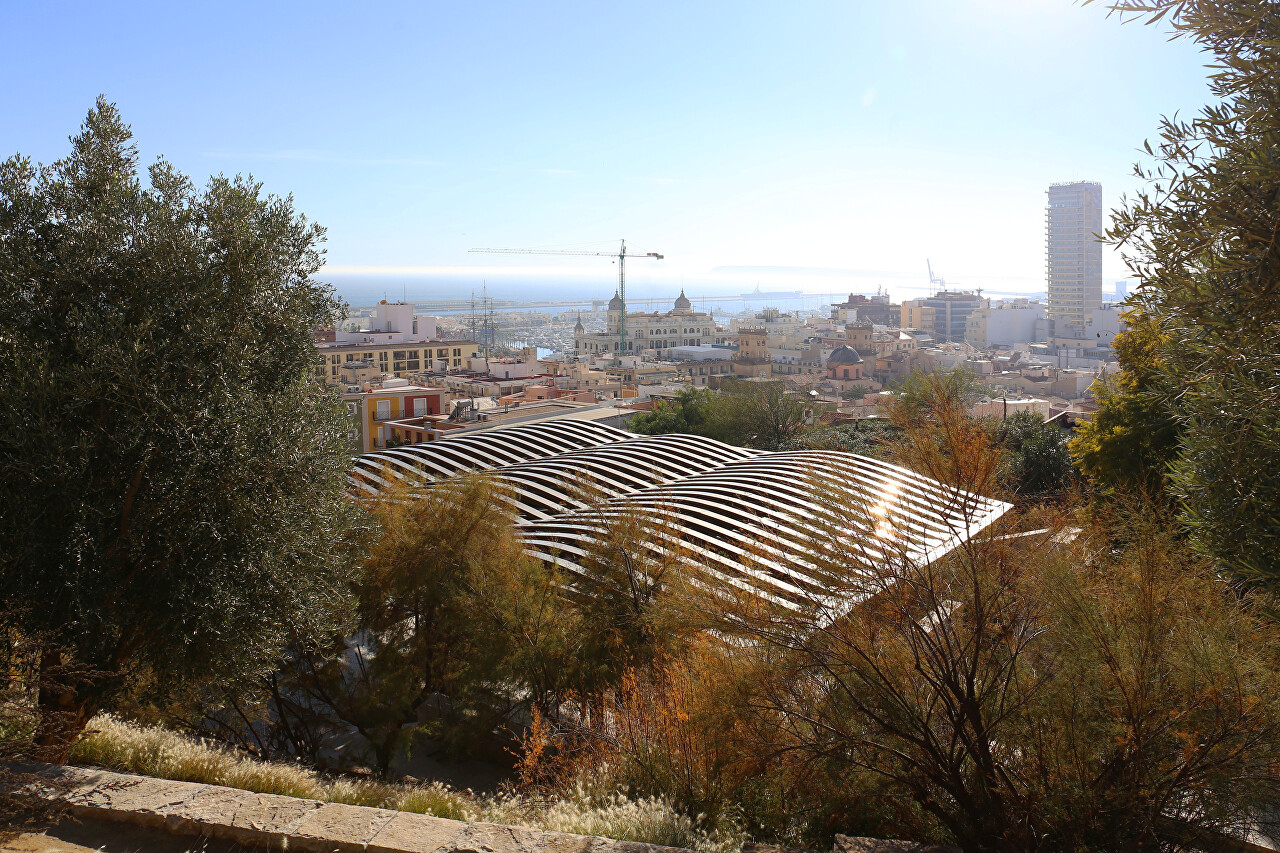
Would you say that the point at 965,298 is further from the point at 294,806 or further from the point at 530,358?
the point at 294,806

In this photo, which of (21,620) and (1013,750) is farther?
(1013,750)

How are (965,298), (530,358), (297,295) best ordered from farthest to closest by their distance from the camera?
(965,298)
(530,358)
(297,295)

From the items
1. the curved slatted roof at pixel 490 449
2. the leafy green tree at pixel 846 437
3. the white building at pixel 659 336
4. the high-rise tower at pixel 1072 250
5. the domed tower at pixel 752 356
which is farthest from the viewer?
the high-rise tower at pixel 1072 250

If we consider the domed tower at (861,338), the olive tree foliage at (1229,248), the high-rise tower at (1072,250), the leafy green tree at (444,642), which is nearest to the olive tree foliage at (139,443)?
the leafy green tree at (444,642)

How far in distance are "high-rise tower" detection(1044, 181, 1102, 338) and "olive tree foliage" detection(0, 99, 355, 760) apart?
19219 centimetres

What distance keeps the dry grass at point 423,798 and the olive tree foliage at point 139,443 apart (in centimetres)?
52

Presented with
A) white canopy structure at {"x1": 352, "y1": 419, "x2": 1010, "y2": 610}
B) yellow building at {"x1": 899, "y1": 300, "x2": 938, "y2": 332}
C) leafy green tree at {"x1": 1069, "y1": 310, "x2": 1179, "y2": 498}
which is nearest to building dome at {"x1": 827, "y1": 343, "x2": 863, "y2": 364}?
white canopy structure at {"x1": 352, "y1": 419, "x2": 1010, "y2": 610}

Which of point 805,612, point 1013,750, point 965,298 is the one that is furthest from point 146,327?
point 965,298

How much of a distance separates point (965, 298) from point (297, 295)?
668 feet

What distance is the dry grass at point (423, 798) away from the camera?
6039 millimetres

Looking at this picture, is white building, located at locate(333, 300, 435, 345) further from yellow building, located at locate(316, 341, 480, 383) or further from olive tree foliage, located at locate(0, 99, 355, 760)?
olive tree foliage, located at locate(0, 99, 355, 760)

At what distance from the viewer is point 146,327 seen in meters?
6.78

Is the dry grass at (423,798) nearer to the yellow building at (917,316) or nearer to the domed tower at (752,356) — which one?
the domed tower at (752,356)

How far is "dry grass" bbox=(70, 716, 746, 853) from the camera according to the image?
19.8 ft
